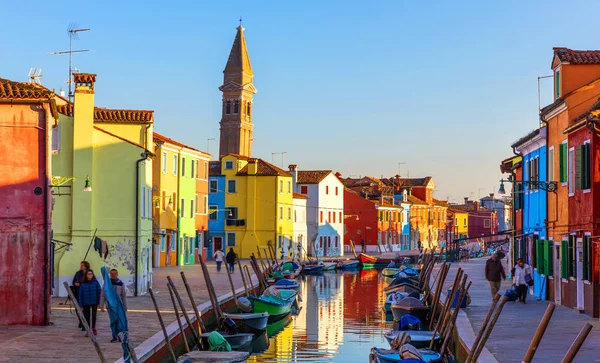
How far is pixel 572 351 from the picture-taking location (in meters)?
11.0

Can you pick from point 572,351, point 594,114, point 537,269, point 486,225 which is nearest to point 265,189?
point 537,269

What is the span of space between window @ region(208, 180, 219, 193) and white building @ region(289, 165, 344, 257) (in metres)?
14.1

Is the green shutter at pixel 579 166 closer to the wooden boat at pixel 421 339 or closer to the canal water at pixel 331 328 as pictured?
the wooden boat at pixel 421 339

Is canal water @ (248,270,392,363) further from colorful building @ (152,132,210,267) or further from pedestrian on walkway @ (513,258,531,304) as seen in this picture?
colorful building @ (152,132,210,267)

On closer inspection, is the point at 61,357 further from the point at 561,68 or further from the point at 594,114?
the point at 561,68

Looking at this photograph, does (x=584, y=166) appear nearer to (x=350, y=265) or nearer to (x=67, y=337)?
(x=67, y=337)

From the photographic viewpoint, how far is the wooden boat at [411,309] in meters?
30.4

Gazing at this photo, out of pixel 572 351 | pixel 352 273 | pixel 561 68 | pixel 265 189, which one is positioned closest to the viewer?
pixel 572 351

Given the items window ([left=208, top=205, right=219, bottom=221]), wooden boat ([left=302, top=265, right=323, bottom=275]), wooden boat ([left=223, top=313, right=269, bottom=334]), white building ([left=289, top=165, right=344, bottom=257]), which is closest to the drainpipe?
wooden boat ([left=223, top=313, right=269, bottom=334])

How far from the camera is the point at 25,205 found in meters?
22.5

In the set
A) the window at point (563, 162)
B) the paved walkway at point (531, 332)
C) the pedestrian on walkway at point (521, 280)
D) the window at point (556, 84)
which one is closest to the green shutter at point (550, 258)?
the pedestrian on walkway at point (521, 280)

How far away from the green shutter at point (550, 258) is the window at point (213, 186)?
44894 millimetres

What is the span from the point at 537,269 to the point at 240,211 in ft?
138

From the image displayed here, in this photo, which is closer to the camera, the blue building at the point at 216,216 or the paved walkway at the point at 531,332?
the paved walkway at the point at 531,332
